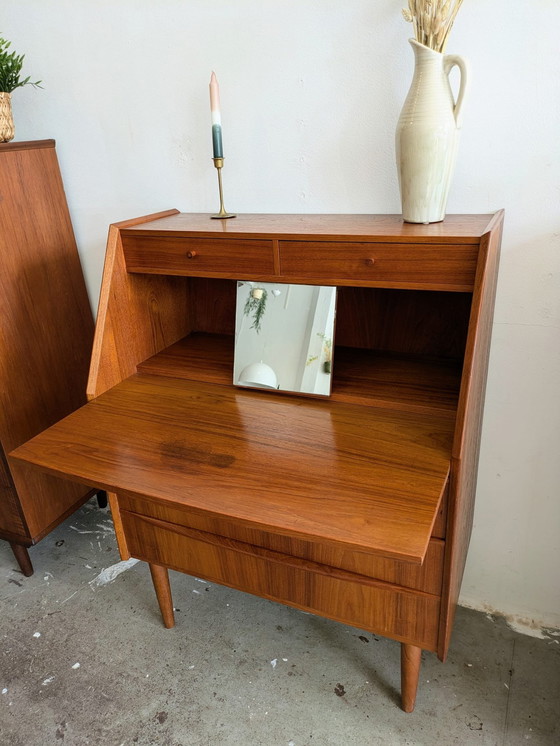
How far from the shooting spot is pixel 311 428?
1165 millimetres

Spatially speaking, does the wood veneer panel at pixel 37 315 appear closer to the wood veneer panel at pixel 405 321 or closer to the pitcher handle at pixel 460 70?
the wood veneer panel at pixel 405 321

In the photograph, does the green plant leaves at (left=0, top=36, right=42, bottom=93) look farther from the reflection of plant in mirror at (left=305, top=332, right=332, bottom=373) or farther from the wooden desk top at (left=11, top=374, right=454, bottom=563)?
the reflection of plant in mirror at (left=305, top=332, right=332, bottom=373)

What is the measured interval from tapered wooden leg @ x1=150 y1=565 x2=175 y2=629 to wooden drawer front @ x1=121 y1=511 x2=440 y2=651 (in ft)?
0.45

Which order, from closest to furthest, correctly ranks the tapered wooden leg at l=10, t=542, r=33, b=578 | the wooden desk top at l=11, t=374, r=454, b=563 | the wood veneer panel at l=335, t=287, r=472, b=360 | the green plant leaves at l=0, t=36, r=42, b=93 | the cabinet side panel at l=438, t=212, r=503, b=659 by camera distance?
the wooden desk top at l=11, t=374, r=454, b=563, the cabinet side panel at l=438, t=212, r=503, b=659, the wood veneer panel at l=335, t=287, r=472, b=360, the green plant leaves at l=0, t=36, r=42, b=93, the tapered wooden leg at l=10, t=542, r=33, b=578

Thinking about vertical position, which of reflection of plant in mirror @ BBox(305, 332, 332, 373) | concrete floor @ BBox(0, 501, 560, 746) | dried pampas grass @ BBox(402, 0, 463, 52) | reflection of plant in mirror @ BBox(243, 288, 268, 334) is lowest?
concrete floor @ BBox(0, 501, 560, 746)

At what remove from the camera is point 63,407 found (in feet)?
6.34

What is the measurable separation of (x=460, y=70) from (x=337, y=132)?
1.14 feet

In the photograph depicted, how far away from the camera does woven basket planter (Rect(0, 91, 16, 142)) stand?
5.11ft

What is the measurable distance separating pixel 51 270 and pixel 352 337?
104 cm

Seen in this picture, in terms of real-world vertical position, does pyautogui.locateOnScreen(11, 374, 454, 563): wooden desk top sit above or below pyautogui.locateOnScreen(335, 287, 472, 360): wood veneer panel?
below

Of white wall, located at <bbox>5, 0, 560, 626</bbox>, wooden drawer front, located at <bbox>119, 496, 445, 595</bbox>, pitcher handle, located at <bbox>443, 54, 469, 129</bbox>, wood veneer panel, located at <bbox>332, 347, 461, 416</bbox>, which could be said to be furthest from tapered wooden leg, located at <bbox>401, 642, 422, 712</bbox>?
pitcher handle, located at <bbox>443, 54, 469, 129</bbox>

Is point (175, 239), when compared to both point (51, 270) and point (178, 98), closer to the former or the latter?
point (178, 98)

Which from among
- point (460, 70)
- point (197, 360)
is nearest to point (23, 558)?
point (197, 360)

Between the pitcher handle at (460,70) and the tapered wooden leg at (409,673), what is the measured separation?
1.17 m
